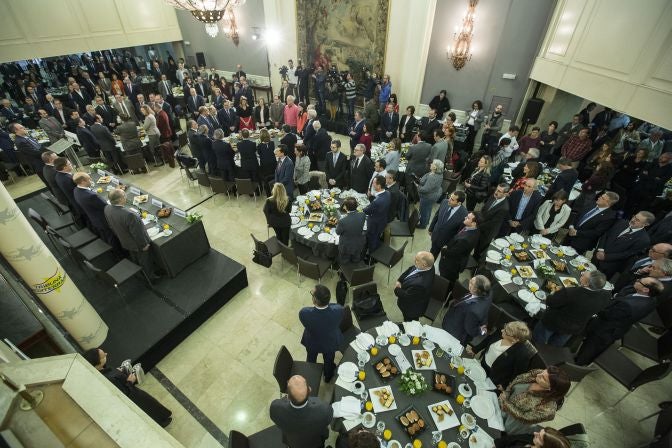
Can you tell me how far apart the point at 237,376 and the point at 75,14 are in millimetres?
14799

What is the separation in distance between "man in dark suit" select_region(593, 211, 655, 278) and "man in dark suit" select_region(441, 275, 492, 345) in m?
2.98

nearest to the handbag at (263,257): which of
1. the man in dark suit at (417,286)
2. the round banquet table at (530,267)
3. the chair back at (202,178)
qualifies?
the man in dark suit at (417,286)

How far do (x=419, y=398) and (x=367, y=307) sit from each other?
1.35m

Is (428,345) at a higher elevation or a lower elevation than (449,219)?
lower

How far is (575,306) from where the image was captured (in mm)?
3736

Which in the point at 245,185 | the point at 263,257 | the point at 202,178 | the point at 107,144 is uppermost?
the point at 107,144

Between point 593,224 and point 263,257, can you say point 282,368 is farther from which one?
point 593,224

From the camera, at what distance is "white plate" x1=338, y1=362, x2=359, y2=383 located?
3421 millimetres

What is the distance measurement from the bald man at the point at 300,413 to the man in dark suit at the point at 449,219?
3.52 metres

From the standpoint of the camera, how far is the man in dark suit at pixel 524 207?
552 centimetres

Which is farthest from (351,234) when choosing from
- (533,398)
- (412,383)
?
(533,398)

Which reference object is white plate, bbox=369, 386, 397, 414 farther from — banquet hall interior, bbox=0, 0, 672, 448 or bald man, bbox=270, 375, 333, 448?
bald man, bbox=270, 375, 333, 448

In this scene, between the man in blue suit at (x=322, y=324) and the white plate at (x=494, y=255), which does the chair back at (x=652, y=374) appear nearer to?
the white plate at (x=494, y=255)

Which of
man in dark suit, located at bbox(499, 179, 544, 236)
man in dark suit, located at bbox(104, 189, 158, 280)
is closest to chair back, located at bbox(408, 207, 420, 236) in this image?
man in dark suit, located at bbox(499, 179, 544, 236)
